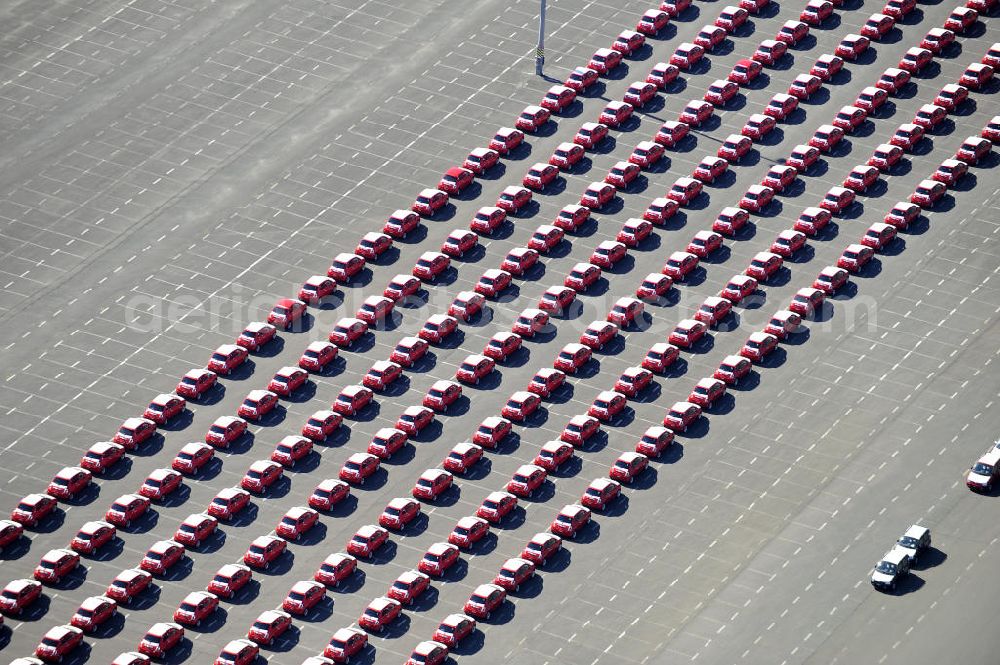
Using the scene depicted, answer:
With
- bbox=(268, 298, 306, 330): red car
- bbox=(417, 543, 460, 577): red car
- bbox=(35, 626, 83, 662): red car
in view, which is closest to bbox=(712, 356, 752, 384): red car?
A: bbox=(417, 543, 460, 577): red car

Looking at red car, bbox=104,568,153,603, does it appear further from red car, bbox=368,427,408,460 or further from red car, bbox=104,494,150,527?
red car, bbox=368,427,408,460

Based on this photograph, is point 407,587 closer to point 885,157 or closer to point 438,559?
point 438,559

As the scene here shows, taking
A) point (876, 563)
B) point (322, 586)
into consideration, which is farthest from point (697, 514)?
point (322, 586)

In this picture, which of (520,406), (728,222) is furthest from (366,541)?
(728,222)

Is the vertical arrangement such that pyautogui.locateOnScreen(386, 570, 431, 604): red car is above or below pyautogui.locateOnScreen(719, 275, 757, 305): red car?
below

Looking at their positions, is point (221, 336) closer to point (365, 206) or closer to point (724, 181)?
point (365, 206)
